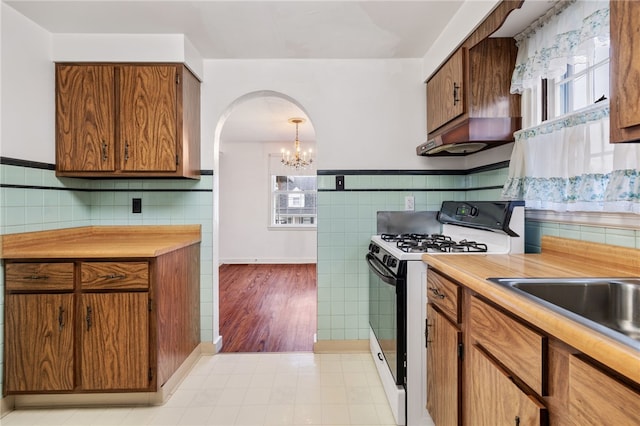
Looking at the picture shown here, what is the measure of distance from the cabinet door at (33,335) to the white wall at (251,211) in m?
4.34

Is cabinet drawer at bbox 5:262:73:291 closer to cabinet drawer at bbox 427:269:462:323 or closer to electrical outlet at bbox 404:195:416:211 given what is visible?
cabinet drawer at bbox 427:269:462:323

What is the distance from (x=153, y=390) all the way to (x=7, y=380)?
0.79 metres

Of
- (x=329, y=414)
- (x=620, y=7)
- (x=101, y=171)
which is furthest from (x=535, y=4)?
(x=101, y=171)

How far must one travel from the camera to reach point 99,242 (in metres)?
2.16

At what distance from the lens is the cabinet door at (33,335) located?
1.80 meters

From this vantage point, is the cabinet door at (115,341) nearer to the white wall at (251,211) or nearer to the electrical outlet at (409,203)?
the electrical outlet at (409,203)

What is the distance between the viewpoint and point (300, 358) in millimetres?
2434

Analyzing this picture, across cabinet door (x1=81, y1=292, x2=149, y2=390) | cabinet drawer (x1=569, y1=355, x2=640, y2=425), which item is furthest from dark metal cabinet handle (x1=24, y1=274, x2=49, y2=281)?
cabinet drawer (x1=569, y1=355, x2=640, y2=425)

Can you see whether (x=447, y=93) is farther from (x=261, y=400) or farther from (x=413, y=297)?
(x=261, y=400)

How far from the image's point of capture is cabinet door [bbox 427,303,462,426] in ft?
4.29

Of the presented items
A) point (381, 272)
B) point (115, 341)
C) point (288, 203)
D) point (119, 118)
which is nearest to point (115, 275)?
point (115, 341)

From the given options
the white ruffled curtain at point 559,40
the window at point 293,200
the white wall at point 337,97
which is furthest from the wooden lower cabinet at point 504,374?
the window at point 293,200

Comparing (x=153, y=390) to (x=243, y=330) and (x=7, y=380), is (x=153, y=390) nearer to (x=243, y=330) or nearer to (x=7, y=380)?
(x=7, y=380)

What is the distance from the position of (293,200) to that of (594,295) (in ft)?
17.9
